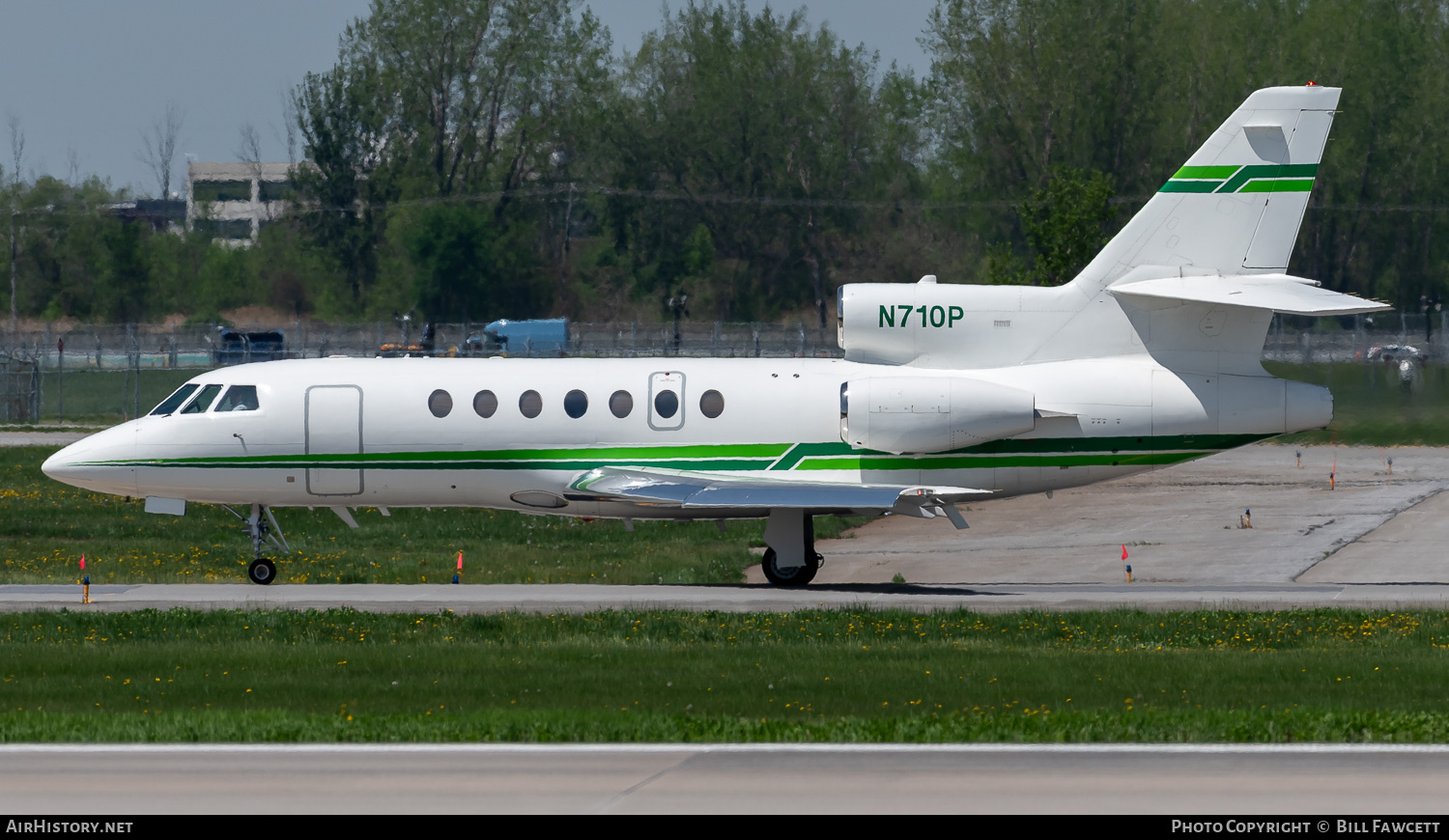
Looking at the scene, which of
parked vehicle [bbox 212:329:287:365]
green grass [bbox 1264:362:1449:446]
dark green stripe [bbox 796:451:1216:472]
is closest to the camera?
dark green stripe [bbox 796:451:1216:472]

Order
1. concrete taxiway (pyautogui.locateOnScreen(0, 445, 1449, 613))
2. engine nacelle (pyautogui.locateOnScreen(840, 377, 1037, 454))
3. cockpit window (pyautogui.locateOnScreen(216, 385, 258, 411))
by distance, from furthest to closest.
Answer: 1. cockpit window (pyautogui.locateOnScreen(216, 385, 258, 411))
2. engine nacelle (pyautogui.locateOnScreen(840, 377, 1037, 454))
3. concrete taxiway (pyautogui.locateOnScreen(0, 445, 1449, 613))

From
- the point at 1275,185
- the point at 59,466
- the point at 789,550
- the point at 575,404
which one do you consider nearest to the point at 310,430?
the point at 59,466

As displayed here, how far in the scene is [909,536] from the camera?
1335 inches

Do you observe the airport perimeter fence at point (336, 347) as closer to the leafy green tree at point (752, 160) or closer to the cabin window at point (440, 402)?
the leafy green tree at point (752, 160)

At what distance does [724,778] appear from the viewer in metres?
11.0

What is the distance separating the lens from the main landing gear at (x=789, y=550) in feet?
79.3

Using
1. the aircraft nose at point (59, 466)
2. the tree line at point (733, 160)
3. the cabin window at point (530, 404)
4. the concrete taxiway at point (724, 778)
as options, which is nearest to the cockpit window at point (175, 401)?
the aircraft nose at point (59, 466)

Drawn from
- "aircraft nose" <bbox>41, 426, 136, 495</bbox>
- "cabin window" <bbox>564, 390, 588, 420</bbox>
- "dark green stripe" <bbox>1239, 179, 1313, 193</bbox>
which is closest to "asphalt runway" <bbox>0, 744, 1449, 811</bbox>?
"cabin window" <bbox>564, 390, 588, 420</bbox>

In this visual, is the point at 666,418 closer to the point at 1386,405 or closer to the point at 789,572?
the point at 789,572

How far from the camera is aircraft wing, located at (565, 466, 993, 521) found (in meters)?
22.6

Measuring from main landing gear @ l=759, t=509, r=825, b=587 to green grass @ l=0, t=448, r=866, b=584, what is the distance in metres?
2.69

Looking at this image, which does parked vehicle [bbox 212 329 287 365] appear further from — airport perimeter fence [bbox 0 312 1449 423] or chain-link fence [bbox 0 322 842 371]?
airport perimeter fence [bbox 0 312 1449 423]

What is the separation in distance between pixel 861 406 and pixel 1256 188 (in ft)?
20.8

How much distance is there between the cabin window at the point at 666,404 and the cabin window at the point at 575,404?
1001 mm
